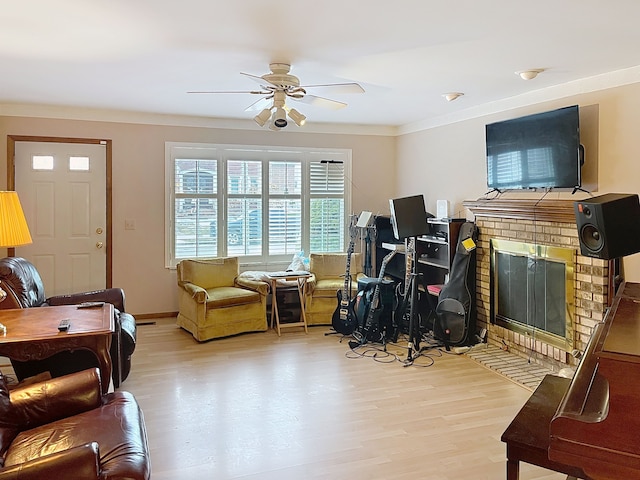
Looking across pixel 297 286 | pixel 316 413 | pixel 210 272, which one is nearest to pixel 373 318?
pixel 297 286

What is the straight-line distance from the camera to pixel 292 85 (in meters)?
3.58

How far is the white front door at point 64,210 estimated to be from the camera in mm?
5316

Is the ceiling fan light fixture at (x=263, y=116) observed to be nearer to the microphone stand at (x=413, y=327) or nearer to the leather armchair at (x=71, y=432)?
the microphone stand at (x=413, y=327)

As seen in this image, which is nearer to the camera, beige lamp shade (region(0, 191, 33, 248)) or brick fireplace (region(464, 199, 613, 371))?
beige lamp shade (region(0, 191, 33, 248))

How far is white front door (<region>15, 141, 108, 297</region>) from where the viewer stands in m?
5.32

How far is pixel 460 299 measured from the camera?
4730mm

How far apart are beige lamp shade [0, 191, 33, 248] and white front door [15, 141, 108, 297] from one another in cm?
259

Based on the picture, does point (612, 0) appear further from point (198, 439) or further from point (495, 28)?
point (198, 439)

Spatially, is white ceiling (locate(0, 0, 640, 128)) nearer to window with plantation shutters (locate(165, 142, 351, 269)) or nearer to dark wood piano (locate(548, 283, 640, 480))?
window with plantation shutters (locate(165, 142, 351, 269))

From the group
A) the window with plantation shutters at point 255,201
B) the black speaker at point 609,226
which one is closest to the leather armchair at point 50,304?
the window with plantation shutters at point 255,201

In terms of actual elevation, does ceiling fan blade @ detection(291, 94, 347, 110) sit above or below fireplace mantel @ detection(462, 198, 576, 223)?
above

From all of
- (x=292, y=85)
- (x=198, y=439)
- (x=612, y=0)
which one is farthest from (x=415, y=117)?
(x=198, y=439)

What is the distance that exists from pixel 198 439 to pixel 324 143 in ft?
14.1

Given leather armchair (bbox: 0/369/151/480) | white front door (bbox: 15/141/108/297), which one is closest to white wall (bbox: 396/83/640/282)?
leather armchair (bbox: 0/369/151/480)
